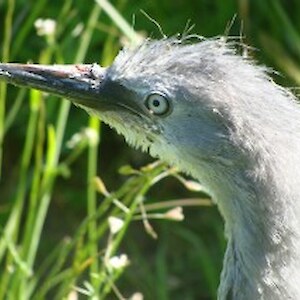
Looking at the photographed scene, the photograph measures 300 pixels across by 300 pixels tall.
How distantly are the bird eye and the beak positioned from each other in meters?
0.13

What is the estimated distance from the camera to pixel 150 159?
14.2 ft

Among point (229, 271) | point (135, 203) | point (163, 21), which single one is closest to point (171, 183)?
point (163, 21)

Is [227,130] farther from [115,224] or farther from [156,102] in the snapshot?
[115,224]

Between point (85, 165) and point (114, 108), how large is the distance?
1656 mm

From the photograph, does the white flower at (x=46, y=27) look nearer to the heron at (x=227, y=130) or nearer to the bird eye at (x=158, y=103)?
the heron at (x=227, y=130)

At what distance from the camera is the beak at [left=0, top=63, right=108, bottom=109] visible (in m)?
2.76

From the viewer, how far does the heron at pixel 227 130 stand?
8.61 ft

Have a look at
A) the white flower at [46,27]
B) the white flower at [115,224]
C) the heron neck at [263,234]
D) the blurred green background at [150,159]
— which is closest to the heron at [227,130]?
the heron neck at [263,234]

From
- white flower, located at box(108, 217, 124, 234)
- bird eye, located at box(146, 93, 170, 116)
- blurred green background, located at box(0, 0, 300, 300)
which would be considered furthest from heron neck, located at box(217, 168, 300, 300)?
blurred green background, located at box(0, 0, 300, 300)

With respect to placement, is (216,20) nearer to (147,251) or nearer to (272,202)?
(147,251)

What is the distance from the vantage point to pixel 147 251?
4305mm

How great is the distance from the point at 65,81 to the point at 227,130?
394mm

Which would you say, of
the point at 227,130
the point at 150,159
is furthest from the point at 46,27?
the point at 150,159

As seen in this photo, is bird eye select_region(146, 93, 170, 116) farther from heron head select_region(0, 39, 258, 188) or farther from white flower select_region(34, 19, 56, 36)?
white flower select_region(34, 19, 56, 36)
